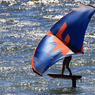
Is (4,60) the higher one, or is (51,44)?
(51,44)

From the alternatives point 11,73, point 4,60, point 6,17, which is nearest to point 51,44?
point 11,73

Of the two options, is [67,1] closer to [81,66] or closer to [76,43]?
[81,66]

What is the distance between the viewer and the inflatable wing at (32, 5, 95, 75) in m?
20.2

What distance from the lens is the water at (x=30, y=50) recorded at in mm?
25922

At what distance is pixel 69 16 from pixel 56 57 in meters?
2.78

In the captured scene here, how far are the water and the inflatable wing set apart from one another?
155 inches

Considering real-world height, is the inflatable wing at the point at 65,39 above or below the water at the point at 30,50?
above

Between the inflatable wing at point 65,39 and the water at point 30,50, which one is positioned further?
the water at point 30,50

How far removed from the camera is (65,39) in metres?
21.0

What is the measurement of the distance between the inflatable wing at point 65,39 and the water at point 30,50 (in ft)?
12.9

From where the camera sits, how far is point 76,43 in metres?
20.8

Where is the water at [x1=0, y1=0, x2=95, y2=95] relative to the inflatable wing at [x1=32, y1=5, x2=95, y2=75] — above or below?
below

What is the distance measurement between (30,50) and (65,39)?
710 inches

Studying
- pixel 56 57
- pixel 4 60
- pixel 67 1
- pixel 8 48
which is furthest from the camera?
pixel 67 1
